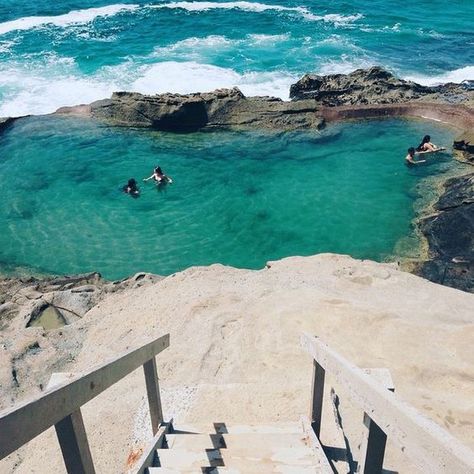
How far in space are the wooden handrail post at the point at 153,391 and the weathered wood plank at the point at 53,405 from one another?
0.82 meters

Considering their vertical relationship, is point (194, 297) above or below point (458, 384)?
below

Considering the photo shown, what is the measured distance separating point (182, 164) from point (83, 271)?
660cm

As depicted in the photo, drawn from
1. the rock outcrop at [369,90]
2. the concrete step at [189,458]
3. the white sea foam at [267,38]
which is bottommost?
the rock outcrop at [369,90]

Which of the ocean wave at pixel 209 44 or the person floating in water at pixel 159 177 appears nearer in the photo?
the person floating in water at pixel 159 177

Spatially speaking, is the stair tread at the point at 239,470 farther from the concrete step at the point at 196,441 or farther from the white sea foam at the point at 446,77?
the white sea foam at the point at 446,77

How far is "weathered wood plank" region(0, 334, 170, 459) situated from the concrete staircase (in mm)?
1028

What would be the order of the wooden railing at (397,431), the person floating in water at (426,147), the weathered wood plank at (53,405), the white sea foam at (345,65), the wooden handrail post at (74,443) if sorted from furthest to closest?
the white sea foam at (345,65) < the person floating in water at (426,147) < the wooden handrail post at (74,443) < the weathered wood plank at (53,405) < the wooden railing at (397,431)

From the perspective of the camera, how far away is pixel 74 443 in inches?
112

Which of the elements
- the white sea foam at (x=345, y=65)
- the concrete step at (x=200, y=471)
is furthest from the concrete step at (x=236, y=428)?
the white sea foam at (x=345, y=65)

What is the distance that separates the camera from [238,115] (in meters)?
21.8

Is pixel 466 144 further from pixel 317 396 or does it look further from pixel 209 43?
pixel 209 43

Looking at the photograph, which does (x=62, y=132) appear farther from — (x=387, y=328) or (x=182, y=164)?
(x=387, y=328)

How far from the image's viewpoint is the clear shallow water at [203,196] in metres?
14.2

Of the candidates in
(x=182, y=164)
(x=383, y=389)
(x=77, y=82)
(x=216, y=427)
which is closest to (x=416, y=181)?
(x=182, y=164)
